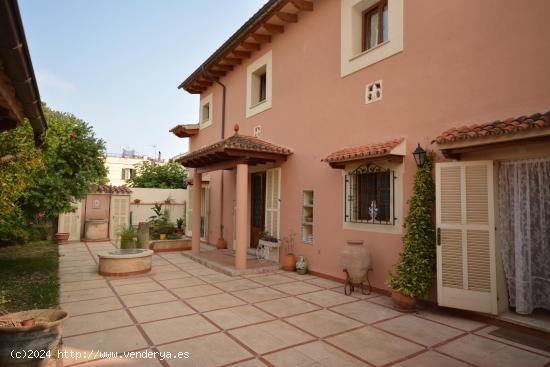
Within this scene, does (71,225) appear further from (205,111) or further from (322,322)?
(322,322)

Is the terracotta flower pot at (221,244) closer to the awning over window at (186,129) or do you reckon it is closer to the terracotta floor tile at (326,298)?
the awning over window at (186,129)

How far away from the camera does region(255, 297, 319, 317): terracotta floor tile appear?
542 cm

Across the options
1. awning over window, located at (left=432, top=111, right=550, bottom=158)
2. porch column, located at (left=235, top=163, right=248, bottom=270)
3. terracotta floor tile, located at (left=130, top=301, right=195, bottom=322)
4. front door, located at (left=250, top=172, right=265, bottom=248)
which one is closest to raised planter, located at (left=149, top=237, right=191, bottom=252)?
front door, located at (left=250, top=172, right=265, bottom=248)

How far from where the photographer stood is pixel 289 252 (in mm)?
9031

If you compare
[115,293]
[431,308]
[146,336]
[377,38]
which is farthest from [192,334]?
[377,38]

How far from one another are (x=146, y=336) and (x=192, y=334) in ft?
1.96

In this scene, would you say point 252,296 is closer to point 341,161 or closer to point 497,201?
point 341,161

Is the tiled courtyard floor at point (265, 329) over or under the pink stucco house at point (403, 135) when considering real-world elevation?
under

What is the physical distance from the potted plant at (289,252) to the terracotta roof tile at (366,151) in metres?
2.88

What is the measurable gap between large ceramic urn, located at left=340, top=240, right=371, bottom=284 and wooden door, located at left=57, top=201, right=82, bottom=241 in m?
13.1

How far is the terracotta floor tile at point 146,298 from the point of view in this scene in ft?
19.4

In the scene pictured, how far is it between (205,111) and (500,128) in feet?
42.4

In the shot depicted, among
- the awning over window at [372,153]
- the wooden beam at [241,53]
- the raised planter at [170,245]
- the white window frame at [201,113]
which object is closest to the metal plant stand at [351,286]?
the awning over window at [372,153]

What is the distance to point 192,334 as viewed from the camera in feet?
14.5
